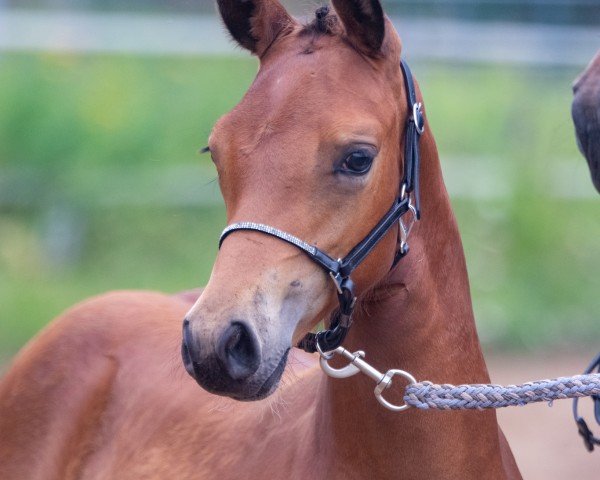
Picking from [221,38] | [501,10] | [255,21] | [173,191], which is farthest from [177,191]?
[255,21]

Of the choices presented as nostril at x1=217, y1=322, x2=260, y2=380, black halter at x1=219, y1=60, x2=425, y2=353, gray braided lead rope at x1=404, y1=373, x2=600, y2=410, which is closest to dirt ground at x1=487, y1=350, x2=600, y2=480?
gray braided lead rope at x1=404, y1=373, x2=600, y2=410

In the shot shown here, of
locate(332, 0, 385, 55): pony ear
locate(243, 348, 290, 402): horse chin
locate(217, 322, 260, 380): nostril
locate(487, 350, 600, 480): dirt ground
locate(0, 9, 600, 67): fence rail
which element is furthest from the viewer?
locate(0, 9, 600, 67): fence rail

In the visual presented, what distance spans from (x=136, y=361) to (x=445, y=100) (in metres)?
5.71

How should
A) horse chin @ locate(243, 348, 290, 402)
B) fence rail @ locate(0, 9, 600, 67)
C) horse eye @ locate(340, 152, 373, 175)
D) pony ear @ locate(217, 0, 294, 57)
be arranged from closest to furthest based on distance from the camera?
horse chin @ locate(243, 348, 290, 402) → horse eye @ locate(340, 152, 373, 175) → pony ear @ locate(217, 0, 294, 57) → fence rail @ locate(0, 9, 600, 67)

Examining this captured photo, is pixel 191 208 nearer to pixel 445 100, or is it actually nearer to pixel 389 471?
pixel 445 100

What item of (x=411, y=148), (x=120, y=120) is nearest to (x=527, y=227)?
(x=120, y=120)

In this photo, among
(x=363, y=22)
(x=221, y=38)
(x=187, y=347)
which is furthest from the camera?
(x=221, y=38)

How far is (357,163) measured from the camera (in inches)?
92.9

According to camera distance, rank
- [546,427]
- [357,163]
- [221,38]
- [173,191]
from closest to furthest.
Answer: [357,163], [546,427], [173,191], [221,38]

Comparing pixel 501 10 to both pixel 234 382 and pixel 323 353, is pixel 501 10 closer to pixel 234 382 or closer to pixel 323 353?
pixel 323 353

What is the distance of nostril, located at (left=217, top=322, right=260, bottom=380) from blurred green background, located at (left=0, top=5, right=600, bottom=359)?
5268 mm

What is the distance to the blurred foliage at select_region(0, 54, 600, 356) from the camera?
24.8 ft

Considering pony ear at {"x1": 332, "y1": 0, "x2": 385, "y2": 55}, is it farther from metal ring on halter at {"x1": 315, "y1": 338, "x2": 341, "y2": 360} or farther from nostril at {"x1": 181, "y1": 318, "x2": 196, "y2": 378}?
nostril at {"x1": 181, "y1": 318, "x2": 196, "y2": 378}

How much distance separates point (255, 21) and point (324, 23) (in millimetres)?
223
